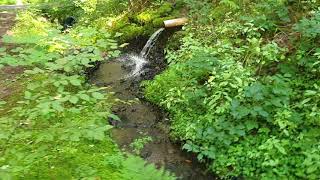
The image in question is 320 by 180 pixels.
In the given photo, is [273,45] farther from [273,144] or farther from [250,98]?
[273,144]

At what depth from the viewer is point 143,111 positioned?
6922 millimetres

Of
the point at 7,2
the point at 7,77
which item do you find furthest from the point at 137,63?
the point at 7,2

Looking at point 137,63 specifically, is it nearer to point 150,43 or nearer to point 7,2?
point 150,43

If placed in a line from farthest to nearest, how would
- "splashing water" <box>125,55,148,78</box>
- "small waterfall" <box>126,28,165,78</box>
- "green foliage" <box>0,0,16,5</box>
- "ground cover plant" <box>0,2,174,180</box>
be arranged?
"green foliage" <box>0,0,16,5</box> < "small waterfall" <box>126,28,165,78</box> < "splashing water" <box>125,55,148,78</box> < "ground cover plant" <box>0,2,174,180</box>

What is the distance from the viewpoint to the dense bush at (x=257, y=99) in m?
4.76

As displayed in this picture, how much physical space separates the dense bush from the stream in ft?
0.80

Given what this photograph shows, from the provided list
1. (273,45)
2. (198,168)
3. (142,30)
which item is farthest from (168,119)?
(142,30)

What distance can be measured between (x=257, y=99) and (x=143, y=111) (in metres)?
2.58

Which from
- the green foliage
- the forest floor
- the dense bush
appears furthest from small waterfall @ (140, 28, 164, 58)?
the green foliage

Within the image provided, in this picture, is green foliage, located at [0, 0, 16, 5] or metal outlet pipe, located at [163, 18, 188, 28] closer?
metal outlet pipe, located at [163, 18, 188, 28]

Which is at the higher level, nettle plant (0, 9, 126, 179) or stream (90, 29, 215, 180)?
nettle plant (0, 9, 126, 179)

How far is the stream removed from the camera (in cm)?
551

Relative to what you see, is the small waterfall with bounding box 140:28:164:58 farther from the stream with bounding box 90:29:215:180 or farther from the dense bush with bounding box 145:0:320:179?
the dense bush with bounding box 145:0:320:179

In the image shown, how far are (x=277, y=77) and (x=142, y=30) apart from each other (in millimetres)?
5321
